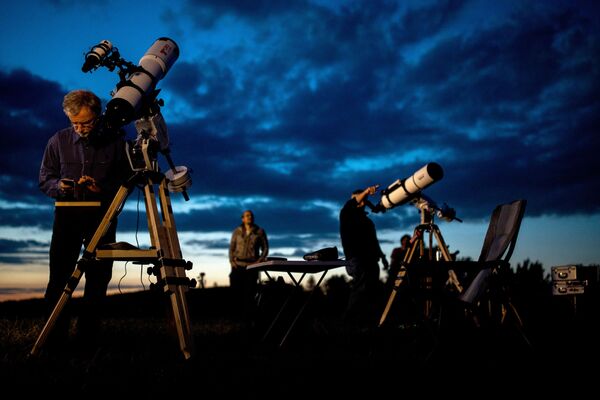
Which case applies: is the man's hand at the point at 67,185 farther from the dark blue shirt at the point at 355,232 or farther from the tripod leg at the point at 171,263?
the dark blue shirt at the point at 355,232

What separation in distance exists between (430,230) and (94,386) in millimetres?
5853

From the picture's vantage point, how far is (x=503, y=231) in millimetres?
6520

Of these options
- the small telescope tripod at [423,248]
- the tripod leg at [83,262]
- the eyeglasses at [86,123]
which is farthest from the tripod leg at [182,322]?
the small telescope tripod at [423,248]

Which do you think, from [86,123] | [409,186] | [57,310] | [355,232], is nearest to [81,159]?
[86,123]

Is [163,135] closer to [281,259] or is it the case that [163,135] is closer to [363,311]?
[281,259]

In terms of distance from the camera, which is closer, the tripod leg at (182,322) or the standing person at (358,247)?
the tripod leg at (182,322)

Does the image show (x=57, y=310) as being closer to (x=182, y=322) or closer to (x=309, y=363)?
(x=182, y=322)

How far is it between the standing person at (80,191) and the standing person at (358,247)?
17.5 feet

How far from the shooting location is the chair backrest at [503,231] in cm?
612

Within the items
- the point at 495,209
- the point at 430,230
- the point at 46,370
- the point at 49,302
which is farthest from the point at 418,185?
the point at 46,370

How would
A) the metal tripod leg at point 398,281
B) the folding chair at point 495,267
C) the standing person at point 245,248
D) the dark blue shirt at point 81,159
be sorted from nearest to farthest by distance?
the dark blue shirt at point 81,159, the folding chair at point 495,267, the metal tripod leg at point 398,281, the standing person at point 245,248

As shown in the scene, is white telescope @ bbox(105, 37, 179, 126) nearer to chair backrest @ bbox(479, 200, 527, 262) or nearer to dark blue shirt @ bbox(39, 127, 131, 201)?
dark blue shirt @ bbox(39, 127, 131, 201)

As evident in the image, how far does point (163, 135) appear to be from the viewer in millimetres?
4707

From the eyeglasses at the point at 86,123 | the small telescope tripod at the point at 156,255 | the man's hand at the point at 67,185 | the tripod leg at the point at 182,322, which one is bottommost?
the tripod leg at the point at 182,322
